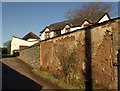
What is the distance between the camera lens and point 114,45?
1069cm

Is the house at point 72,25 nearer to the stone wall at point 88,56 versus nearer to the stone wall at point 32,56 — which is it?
the stone wall at point 32,56

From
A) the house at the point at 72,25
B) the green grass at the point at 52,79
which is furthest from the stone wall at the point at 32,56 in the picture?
the house at the point at 72,25

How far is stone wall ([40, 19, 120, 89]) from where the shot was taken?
35.6 feet

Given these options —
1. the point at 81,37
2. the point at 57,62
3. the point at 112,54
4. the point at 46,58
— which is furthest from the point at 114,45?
the point at 46,58

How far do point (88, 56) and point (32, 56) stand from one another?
12.0 m

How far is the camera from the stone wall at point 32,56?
21891 mm

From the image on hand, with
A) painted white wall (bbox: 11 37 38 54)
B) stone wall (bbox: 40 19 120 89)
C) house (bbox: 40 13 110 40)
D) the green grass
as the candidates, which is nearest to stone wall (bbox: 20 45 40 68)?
the green grass

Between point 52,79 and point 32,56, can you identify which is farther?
point 32,56

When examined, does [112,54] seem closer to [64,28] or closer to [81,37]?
[81,37]

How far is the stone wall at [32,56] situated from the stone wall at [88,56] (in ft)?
13.4

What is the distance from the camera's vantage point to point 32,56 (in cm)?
2408

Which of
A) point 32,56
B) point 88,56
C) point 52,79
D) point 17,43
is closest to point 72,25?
point 32,56

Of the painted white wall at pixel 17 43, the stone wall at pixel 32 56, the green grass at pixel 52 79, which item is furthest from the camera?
the painted white wall at pixel 17 43

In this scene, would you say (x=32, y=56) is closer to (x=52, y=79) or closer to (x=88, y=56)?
(x=52, y=79)
